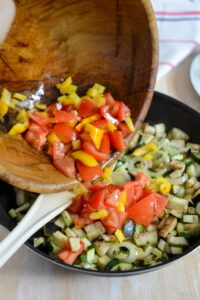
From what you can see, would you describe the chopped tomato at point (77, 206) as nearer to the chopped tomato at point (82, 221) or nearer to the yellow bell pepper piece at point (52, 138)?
the chopped tomato at point (82, 221)

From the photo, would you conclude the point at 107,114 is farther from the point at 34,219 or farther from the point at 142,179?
the point at 34,219

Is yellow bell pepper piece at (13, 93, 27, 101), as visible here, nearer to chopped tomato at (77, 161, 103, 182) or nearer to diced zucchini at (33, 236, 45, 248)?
chopped tomato at (77, 161, 103, 182)

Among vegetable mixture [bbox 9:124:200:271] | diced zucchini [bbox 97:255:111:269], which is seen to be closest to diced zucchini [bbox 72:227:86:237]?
vegetable mixture [bbox 9:124:200:271]

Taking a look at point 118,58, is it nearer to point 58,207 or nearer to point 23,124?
point 23,124

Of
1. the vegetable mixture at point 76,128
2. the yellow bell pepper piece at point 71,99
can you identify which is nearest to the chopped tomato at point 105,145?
the vegetable mixture at point 76,128

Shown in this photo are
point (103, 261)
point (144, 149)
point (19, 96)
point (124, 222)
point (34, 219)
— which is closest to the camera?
point (34, 219)

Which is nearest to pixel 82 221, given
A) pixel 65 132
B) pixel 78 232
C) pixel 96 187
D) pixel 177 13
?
pixel 78 232
